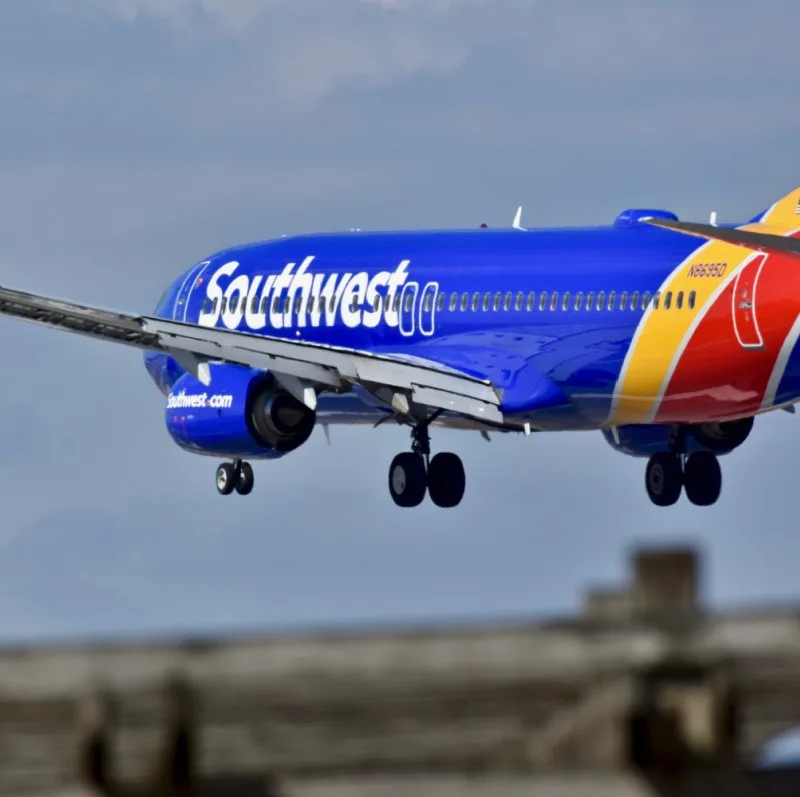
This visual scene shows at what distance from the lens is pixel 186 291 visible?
193 ft

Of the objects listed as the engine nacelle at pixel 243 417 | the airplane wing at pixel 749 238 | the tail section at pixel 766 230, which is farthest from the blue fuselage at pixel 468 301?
the engine nacelle at pixel 243 417

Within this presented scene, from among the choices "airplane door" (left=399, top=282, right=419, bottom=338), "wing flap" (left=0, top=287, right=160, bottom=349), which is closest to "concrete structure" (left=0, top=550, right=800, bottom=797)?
"wing flap" (left=0, top=287, right=160, bottom=349)

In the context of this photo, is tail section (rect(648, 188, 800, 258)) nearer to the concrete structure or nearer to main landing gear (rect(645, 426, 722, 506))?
main landing gear (rect(645, 426, 722, 506))

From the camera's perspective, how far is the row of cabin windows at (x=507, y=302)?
49.6 metres

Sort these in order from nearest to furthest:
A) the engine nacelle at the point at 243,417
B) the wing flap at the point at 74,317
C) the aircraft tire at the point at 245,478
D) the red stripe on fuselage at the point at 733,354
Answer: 1. the red stripe on fuselage at the point at 733,354
2. the wing flap at the point at 74,317
3. the engine nacelle at the point at 243,417
4. the aircraft tire at the point at 245,478

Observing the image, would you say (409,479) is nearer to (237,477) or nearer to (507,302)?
(237,477)

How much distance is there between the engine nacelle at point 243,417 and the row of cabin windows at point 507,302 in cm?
407

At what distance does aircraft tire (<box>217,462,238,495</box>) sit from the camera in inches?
2200

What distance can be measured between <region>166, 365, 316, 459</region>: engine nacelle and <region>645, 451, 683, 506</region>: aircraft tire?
7.90 meters

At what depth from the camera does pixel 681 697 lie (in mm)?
20266

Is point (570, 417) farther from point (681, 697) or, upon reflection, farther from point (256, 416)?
point (681, 697)

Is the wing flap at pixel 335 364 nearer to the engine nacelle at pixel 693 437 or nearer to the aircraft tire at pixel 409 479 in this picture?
the aircraft tire at pixel 409 479

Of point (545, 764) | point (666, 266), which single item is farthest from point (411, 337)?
point (545, 764)

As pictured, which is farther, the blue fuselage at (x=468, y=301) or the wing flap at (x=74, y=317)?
the blue fuselage at (x=468, y=301)
